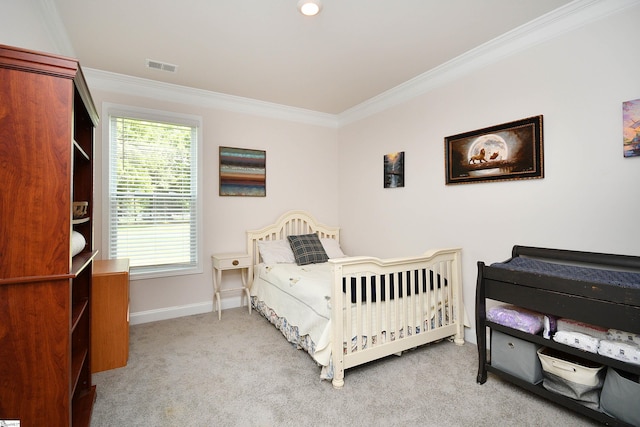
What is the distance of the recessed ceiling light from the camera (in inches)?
78.9

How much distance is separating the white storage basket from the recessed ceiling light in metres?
2.58

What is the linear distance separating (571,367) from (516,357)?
0.96 feet

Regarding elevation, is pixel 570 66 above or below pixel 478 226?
above

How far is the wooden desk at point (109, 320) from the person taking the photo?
234 cm

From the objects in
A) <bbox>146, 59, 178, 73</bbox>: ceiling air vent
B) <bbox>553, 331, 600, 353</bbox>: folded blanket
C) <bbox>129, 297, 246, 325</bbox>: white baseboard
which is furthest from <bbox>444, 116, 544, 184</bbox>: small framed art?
<bbox>129, 297, 246, 325</bbox>: white baseboard

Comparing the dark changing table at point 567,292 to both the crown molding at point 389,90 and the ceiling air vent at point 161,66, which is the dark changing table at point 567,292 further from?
the ceiling air vent at point 161,66

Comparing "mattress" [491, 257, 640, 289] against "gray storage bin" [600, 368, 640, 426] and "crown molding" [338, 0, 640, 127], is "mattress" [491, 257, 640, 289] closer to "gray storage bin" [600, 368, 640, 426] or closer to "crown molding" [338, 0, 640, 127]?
"gray storage bin" [600, 368, 640, 426]

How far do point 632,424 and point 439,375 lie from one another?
39.2 inches

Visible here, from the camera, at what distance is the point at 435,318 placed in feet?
8.69

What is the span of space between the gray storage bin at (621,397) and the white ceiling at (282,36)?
2269mm

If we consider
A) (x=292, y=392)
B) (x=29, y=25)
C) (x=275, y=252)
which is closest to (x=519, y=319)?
(x=292, y=392)

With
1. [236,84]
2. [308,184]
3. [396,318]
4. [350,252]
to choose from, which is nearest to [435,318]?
[396,318]

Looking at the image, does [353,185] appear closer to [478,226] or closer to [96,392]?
[478,226]

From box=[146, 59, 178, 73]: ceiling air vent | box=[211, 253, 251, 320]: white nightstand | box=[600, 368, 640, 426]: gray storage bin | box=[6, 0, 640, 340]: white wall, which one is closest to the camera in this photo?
box=[600, 368, 640, 426]: gray storage bin
